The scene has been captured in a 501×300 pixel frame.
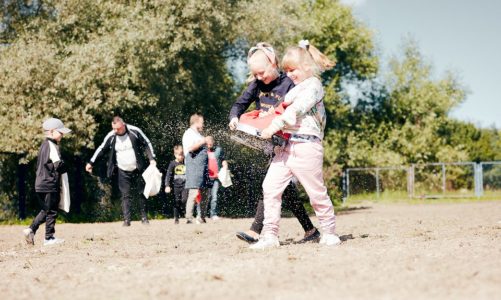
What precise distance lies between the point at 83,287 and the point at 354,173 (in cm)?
2530

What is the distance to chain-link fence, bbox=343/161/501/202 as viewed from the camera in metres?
27.8

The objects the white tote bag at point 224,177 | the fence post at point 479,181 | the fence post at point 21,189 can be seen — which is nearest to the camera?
the white tote bag at point 224,177

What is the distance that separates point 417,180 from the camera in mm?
28812

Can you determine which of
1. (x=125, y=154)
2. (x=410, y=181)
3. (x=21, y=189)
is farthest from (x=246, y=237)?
(x=410, y=181)

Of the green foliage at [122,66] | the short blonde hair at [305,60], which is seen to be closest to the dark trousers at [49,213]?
the short blonde hair at [305,60]

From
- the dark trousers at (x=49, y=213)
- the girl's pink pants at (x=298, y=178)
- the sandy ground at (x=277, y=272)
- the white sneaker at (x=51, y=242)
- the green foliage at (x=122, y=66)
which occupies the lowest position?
the white sneaker at (x=51, y=242)

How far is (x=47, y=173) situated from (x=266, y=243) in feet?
12.6

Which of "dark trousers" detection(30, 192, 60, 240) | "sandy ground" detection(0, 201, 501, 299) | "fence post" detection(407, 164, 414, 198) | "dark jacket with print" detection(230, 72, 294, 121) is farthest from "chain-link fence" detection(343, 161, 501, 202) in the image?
"dark jacket with print" detection(230, 72, 294, 121)

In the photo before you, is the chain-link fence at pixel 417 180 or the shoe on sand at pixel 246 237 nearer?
the shoe on sand at pixel 246 237

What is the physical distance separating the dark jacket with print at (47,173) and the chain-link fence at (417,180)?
68.3 ft

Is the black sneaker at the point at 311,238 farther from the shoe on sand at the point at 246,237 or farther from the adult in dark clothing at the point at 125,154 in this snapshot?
the adult in dark clothing at the point at 125,154

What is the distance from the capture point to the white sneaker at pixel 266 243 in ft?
21.0

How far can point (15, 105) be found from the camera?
1616 cm

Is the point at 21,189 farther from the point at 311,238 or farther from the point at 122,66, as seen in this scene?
the point at 311,238
